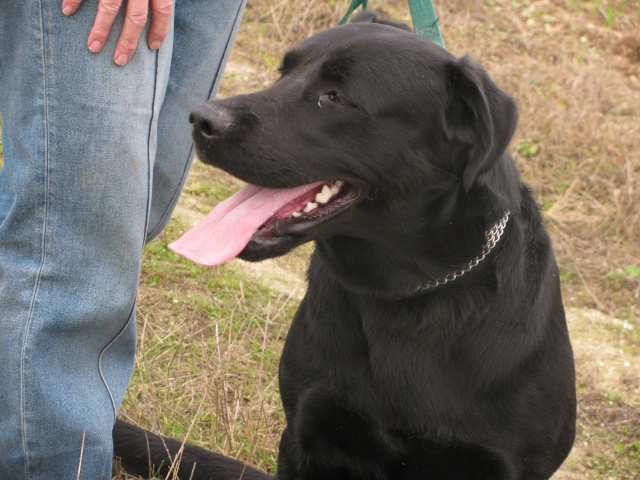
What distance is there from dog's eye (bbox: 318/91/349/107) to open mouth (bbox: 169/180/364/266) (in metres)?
0.21

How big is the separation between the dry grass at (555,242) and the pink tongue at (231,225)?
27.8 inches

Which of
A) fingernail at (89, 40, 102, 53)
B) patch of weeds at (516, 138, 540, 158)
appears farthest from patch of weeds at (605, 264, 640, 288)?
fingernail at (89, 40, 102, 53)

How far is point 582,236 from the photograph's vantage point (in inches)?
192

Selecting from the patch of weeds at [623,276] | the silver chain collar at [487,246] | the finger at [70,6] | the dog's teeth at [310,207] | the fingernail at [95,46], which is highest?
the finger at [70,6]

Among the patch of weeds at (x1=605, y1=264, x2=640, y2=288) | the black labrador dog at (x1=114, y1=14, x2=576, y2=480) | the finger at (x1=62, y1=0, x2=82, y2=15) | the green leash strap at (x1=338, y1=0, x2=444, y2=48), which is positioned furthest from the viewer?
the patch of weeds at (x1=605, y1=264, x2=640, y2=288)

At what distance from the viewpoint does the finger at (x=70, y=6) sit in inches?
74.1

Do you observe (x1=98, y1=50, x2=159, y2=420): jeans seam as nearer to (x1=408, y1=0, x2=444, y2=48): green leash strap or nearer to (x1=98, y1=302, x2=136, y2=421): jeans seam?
(x1=98, y1=302, x2=136, y2=421): jeans seam

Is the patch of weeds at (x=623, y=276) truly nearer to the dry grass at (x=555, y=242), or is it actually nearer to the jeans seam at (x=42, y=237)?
the dry grass at (x=555, y=242)

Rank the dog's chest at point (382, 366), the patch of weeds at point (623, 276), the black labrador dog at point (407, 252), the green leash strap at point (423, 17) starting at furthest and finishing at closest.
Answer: the patch of weeds at point (623, 276), the green leash strap at point (423, 17), the dog's chest at point (382, 366), the black labrador dog at point (407, 252)

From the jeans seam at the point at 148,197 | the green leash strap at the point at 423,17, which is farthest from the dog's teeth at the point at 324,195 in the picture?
the green leash strap at the point at 423,17

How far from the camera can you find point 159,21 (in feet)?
6.63

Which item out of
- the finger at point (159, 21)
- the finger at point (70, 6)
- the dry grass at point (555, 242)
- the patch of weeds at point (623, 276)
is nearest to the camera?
the finger at point (70, 6)

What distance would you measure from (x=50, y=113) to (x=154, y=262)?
2.14 metres

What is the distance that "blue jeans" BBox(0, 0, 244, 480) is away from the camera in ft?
6.37
